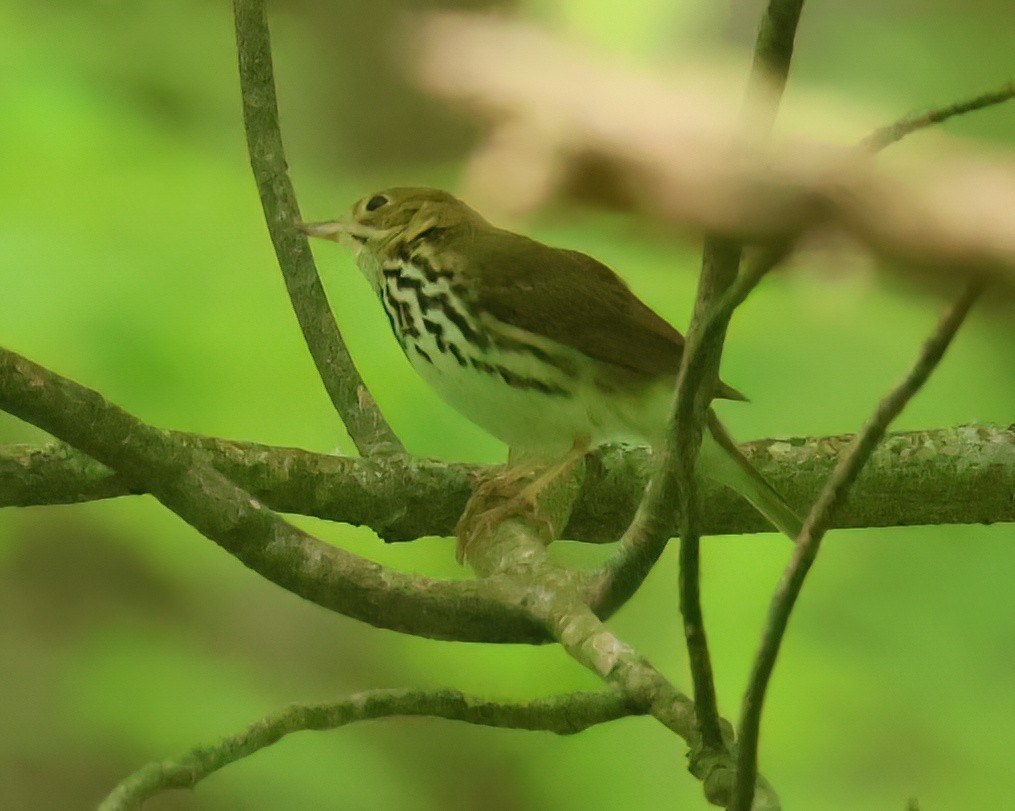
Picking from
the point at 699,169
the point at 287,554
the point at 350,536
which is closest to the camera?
the point at 699,169

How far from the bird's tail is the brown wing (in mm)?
85

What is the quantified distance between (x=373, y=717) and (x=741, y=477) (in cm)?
34

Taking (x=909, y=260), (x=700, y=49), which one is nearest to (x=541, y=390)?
(x=700, y=49)

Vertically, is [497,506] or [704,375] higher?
[497,506]

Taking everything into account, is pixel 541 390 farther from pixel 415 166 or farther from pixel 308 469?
pixel 415 166

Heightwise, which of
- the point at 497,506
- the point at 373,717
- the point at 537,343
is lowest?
the point at 373,717

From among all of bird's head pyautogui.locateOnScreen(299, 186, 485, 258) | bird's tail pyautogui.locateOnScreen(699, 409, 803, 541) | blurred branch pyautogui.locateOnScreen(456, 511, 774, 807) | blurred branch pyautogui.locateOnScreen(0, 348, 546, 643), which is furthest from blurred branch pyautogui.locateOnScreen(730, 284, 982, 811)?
bird's head pyautogui.locateOnScreen(299, 186, 485, 258)

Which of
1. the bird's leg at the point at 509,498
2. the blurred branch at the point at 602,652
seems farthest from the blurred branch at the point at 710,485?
the blurred branch at the point at 602,652

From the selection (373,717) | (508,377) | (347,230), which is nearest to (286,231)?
(347,230)

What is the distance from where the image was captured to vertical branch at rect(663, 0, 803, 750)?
332mm

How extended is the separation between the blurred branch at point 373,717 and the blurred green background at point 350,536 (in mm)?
440

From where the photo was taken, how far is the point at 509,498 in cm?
81

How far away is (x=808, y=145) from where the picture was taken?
33cm

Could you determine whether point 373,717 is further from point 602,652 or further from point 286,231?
point 286,231
